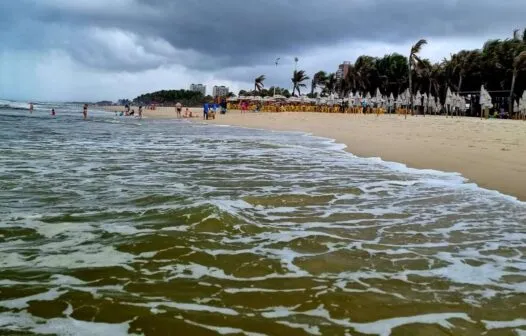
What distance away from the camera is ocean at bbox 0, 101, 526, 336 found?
114 inches

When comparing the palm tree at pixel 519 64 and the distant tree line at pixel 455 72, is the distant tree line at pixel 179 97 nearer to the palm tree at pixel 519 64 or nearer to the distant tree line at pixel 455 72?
the distant tree line at pixel 455 72

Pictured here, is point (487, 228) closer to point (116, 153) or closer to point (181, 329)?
point (181, 329)

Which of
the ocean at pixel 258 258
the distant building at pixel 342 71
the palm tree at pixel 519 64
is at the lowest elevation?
the ocean at pixel 258 258

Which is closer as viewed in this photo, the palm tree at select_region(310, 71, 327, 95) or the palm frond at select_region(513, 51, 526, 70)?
the palm frond at select_region(513, 51, 526, 70)

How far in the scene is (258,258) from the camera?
4156 mm

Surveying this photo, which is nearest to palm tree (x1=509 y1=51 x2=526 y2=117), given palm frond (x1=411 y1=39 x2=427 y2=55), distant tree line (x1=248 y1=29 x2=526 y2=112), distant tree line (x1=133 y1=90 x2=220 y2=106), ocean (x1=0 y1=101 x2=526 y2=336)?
distant tree line (x1=248 y1=29 x2=526 y2=112)

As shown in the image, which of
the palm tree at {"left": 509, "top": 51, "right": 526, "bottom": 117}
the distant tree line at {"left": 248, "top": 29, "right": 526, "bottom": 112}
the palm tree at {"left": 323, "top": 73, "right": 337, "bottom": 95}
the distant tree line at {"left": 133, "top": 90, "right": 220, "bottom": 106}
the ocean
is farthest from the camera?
the distant tree line at {"left": 133, "top": 90, "right": 220, "bottom": 106}

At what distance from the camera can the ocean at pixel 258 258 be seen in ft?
9.54

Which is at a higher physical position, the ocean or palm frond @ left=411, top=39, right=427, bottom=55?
palm frond @ left=411, top=39, right=427, bottom=55

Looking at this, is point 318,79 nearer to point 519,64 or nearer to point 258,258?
point 519,64

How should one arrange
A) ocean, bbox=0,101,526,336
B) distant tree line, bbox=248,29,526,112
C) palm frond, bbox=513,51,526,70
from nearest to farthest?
ocean, bbox=0,101,526,336, palm frond, bbox=513,51,526,70, distant tree line, bbox=248,29,526,112

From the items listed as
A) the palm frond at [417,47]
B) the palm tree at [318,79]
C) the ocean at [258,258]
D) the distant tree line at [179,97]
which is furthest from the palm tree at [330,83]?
the ocean at [258,258]

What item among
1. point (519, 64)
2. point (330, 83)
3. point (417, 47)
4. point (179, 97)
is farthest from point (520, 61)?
point (179, 97)

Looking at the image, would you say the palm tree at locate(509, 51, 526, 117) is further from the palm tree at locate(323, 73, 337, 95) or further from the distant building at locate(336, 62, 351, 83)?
the palm tree at locate(323, 73, 337, 95)
